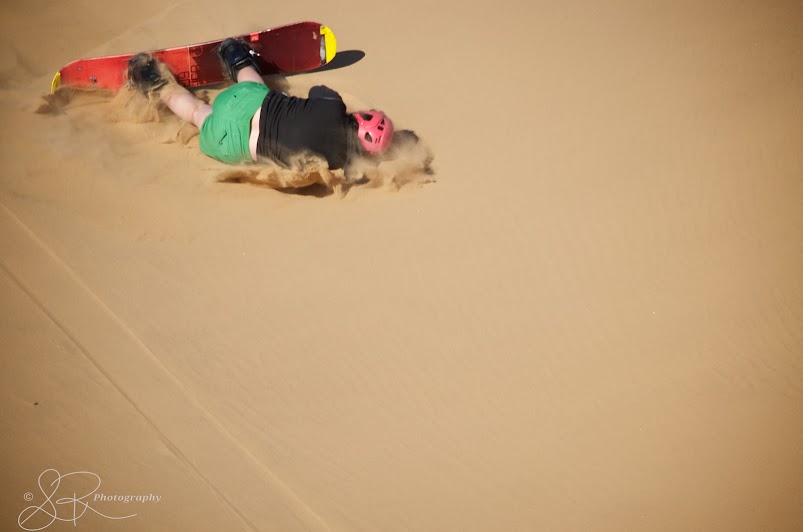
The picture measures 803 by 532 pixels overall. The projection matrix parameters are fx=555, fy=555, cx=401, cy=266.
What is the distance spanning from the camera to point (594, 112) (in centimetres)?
449

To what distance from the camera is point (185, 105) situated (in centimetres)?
420

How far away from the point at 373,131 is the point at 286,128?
0.58 metres

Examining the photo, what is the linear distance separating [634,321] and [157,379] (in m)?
2.81

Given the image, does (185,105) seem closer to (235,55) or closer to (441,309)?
(235,55)

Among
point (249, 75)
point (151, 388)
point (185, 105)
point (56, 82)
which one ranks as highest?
point (56, 82)

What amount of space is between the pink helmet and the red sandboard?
1.11m

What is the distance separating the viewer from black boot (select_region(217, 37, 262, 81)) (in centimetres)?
422

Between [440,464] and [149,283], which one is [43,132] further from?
[440,464]

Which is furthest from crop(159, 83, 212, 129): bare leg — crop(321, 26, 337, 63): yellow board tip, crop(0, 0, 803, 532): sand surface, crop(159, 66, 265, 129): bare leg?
crop(321, 26, 337, 63): yellow board tip

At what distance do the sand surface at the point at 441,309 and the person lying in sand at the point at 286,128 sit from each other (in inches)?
10.9

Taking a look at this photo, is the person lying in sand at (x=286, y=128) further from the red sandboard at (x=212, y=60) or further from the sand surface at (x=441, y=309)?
the red sandboard at (x=212, y=60)

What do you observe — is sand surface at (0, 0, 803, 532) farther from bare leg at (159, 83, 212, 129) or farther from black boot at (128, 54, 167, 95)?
black boot at (128, 54, 167, 95)

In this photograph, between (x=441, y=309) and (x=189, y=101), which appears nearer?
(x=441, y=309)

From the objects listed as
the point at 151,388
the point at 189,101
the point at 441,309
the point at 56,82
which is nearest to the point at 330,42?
the point at 189,101
